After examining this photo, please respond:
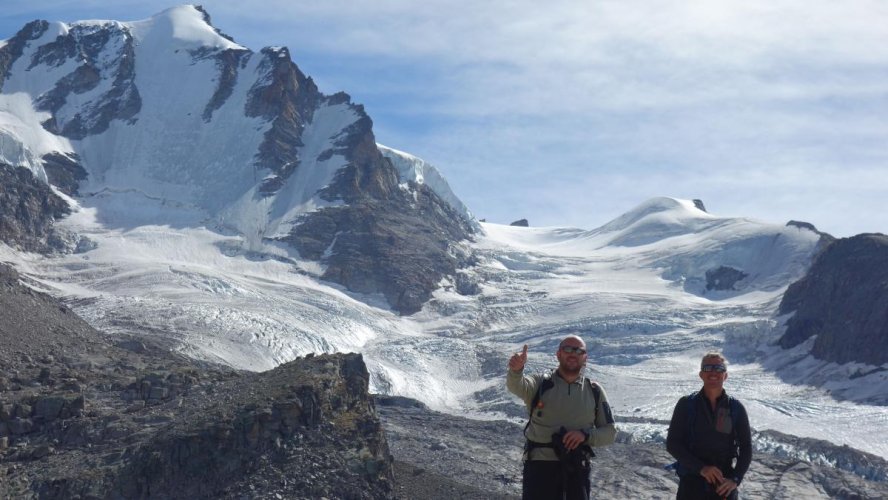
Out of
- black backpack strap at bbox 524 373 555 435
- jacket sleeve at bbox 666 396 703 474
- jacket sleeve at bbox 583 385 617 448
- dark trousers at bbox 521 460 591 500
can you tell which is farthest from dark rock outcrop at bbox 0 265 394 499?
jacket sleeve at bbox 666 396 703 474

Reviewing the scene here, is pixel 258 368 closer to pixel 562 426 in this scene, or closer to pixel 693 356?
pixel 693 356

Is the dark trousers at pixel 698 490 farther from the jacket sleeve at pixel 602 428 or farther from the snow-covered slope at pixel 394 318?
the snow-covered slope at pixel 394 318

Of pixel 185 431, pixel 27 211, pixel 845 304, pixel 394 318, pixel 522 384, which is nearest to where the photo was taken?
pixel 522 384

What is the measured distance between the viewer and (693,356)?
505 ft

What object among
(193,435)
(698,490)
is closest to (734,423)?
(698,490)

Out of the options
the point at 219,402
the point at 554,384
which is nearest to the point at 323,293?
the point at 219,402

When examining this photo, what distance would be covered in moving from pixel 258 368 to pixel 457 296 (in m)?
76.5

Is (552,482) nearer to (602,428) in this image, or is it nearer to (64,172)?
(602,428)

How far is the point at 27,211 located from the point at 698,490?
165 meters

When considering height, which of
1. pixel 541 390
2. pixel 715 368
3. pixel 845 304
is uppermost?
pixel 845 304

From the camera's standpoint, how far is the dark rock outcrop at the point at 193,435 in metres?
48.5

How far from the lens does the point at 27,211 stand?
561 ft

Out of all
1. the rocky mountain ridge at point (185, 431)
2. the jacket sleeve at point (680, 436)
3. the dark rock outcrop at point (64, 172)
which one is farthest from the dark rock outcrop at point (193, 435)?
the dark rock outcrop at point (64, 172)

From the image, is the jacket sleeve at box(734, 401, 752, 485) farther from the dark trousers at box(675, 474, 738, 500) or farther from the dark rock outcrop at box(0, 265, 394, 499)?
the dark rock outcrop at box(0, 265, 394, 499)
